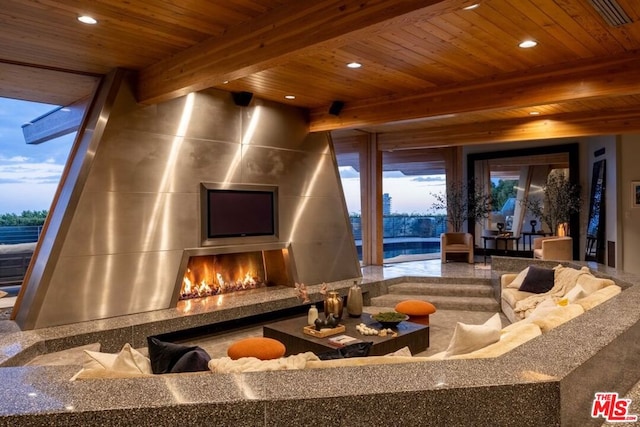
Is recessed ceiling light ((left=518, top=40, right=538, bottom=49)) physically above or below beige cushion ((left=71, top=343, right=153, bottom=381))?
above

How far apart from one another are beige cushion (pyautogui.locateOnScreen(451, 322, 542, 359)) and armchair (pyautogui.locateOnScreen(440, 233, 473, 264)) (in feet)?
23.5

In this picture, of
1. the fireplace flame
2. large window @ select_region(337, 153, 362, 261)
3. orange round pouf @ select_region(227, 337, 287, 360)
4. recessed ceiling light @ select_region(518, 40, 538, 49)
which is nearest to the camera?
orange round pouf @ select_region(227, 337, 287, 360)

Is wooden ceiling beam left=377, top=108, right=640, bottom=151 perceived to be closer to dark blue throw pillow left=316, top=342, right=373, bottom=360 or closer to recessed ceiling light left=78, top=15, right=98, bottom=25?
dark blue throw pillow left=316, top=342, right=373, bottom=360

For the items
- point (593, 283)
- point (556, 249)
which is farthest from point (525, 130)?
point (593, 283)

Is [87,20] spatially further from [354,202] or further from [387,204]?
[387,204]

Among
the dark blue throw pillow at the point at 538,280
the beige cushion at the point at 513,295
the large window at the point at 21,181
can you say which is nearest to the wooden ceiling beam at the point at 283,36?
the large window at the point at 21,181

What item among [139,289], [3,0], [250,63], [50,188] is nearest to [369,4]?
[250,63]

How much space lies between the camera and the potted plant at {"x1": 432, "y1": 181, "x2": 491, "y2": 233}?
34.6 ft

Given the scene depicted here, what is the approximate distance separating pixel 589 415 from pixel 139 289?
4.70m

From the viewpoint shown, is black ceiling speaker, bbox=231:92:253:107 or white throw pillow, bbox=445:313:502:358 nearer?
white throw pillow, bbox=445:313:502:358

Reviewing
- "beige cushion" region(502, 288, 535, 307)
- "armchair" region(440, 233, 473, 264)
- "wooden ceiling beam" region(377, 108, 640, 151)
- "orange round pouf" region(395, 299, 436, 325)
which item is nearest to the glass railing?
"armchair" region(440, 233, 473, 264)

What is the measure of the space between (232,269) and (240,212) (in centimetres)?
95

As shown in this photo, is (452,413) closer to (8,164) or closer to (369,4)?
(369,4)

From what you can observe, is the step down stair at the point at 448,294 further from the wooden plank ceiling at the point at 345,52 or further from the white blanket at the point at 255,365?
the white blanket at the point at 255,365
